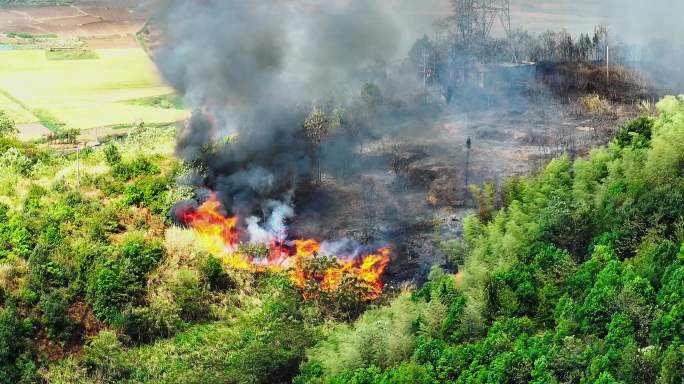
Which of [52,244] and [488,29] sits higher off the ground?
[488,29]

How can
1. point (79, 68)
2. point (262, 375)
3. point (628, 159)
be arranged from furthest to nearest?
point (79, 68) < point (628, 159) < point (262, 375)

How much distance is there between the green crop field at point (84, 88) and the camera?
5472 centimetres

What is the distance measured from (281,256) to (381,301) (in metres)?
4.89

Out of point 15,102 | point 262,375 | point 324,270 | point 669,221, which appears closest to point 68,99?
point 15,102

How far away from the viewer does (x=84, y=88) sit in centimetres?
5741

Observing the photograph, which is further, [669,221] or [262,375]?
[669,221]

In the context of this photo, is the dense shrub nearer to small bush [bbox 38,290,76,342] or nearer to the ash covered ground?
small bush [bbox 38,290,76,342]

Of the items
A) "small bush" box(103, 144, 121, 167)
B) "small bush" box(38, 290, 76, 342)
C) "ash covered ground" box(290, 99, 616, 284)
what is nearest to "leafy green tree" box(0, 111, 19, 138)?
"small bush" box(103, 144, 121, 167)

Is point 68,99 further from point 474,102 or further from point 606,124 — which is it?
point 606,124

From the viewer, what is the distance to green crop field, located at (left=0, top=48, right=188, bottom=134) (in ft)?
180

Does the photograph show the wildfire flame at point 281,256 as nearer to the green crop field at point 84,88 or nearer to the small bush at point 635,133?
the small bush at point 635,133

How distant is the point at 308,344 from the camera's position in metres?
31.1

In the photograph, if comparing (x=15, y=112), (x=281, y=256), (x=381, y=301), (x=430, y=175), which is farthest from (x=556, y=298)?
(x=15, y=112)

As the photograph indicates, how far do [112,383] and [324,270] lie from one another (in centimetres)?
848
